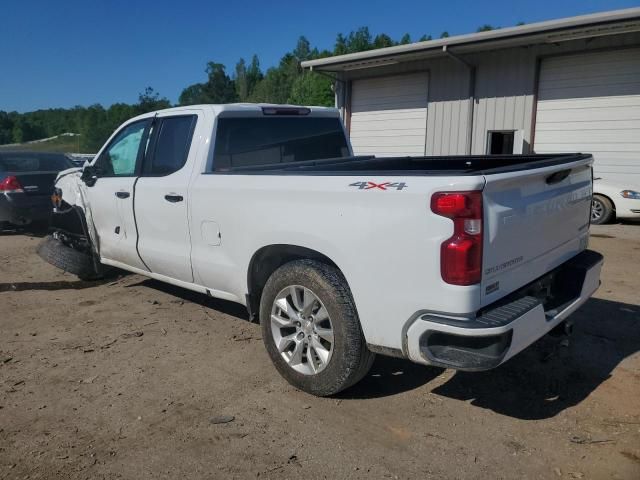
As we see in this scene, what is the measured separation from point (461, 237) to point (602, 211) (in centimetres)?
996

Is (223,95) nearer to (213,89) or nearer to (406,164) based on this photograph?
(213,89)

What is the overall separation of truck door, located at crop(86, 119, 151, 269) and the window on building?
1032cm

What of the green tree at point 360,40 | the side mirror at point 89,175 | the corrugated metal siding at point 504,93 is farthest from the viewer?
the green tree at point 360,40

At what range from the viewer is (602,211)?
11133 millimetres

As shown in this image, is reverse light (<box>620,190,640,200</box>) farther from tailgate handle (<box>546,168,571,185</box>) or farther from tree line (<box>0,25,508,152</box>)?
tree line (<box>0,25,508,152</box>)

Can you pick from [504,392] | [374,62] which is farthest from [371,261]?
[374,62]

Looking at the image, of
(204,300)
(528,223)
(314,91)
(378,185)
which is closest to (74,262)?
(204,300)

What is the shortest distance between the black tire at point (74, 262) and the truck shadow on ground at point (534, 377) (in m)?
3.80

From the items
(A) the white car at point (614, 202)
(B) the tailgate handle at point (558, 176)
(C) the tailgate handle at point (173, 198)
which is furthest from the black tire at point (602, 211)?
(C) the tailgate handle at point (173, 198)

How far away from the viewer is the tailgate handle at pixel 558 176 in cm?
327

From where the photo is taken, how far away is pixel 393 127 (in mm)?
15492

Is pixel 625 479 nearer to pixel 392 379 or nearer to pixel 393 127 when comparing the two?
pixel 392 379

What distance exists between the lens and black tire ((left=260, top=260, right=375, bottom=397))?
3.19 metres

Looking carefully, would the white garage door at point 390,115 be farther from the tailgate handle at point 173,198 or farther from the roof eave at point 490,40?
the tailgate handle at point 173,198
